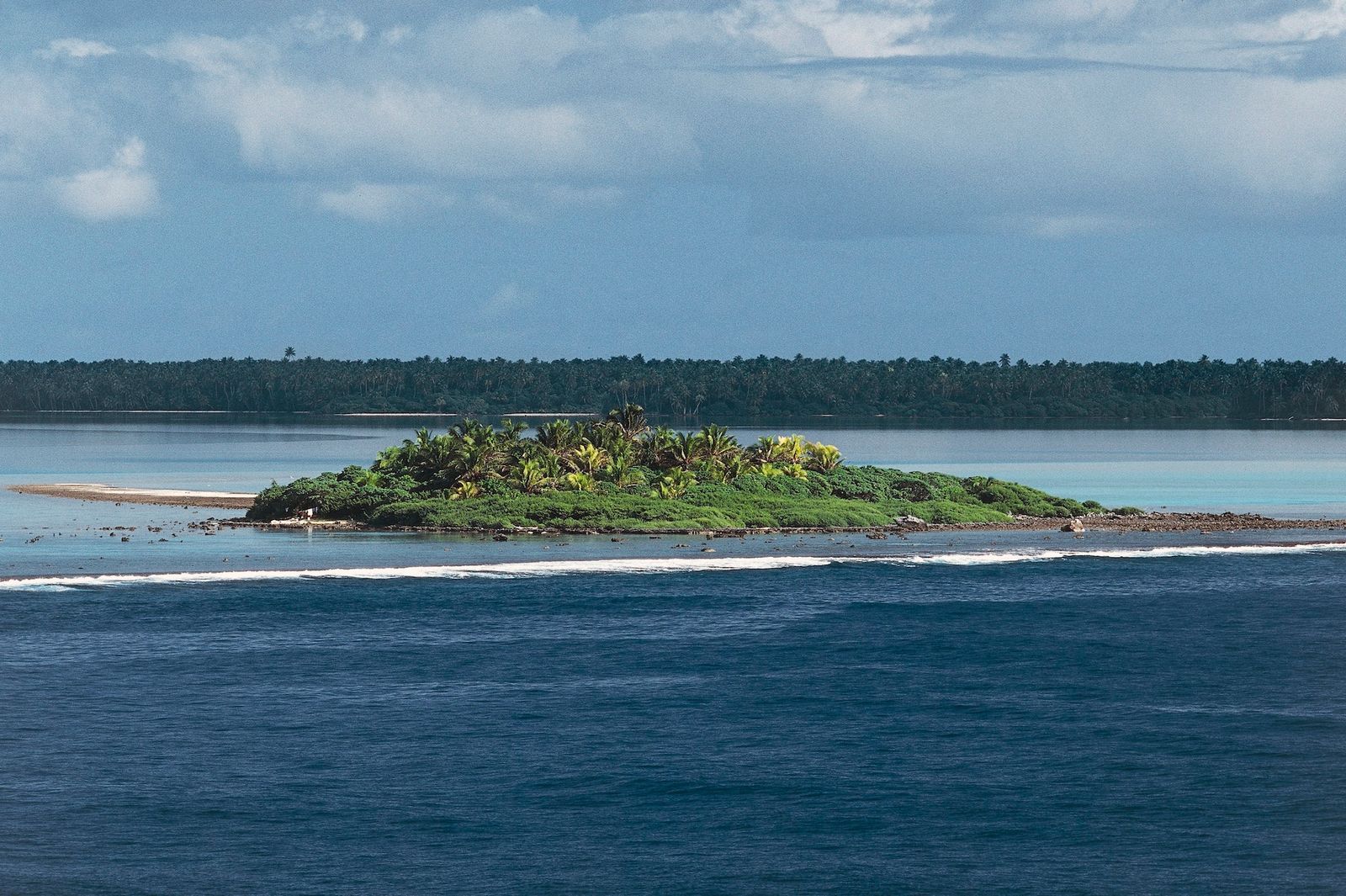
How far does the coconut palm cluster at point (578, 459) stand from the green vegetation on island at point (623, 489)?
0.08 m

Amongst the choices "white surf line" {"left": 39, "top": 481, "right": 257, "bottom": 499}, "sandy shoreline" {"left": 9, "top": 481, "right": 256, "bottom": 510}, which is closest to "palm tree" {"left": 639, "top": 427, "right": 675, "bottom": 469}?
"sandy shoreline" {"left": 9, "top": 481, "right": 256, "bottom": 510}

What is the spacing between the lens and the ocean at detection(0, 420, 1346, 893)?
1193 inches

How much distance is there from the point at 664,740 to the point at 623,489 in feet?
186

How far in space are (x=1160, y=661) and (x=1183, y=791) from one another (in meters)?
18.3

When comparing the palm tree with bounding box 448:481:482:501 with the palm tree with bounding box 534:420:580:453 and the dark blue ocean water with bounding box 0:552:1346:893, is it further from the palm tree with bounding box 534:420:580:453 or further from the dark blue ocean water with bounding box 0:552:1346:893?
the dark blue ocean water with bounding box 0:552:1346:893

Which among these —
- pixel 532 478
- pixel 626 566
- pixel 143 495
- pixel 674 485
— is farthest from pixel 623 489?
pixel 143 495

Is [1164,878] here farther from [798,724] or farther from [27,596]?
[27,596]

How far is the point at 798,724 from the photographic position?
140ft

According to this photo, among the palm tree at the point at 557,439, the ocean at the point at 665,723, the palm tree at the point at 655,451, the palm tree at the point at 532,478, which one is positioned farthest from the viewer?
the palm tree at the point at 655,451

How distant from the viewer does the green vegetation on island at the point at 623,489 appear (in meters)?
91.3

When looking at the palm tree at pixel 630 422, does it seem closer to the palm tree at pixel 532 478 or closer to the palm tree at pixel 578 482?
the palm tree at pixel 578 482

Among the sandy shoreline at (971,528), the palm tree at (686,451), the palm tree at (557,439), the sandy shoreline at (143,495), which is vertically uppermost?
the palm tree at (557,439)

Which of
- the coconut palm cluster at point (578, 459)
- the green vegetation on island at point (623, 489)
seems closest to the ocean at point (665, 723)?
the green vegetation on island at point (623, 489)

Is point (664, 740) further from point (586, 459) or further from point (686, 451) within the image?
point (686, 451)
